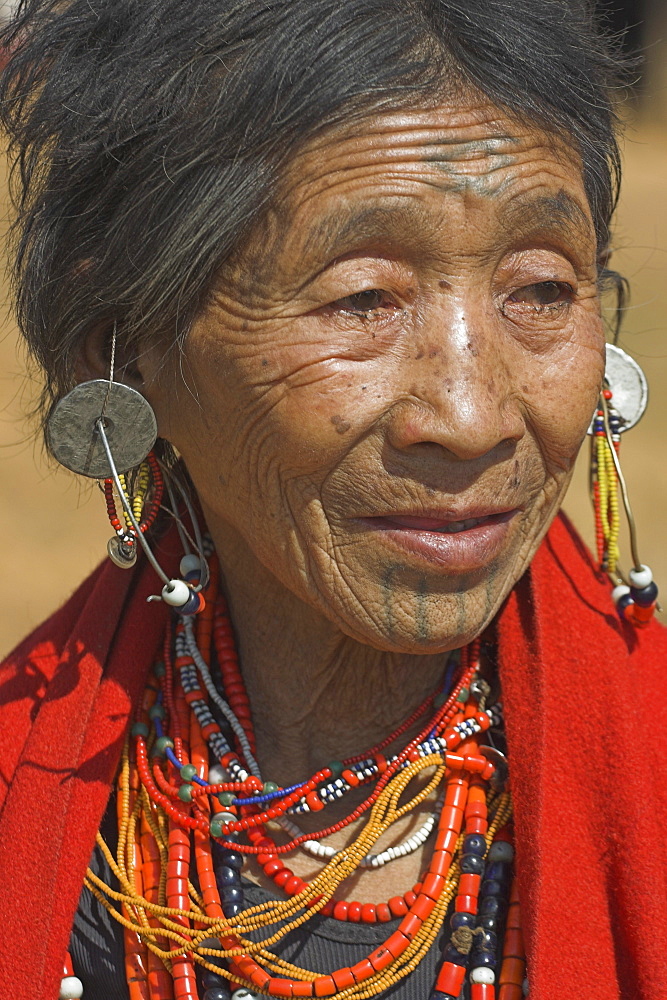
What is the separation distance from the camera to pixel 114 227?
185cm

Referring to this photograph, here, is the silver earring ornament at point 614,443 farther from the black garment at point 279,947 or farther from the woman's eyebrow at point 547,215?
the black garment at point 279,947

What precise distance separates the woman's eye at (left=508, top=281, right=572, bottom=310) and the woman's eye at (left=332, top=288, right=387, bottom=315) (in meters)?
0.23

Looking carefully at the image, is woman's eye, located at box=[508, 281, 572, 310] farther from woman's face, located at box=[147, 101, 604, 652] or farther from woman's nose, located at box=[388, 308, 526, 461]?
woman's nose, located at box=[388, 308, 526, 461]

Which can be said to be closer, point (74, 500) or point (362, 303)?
point (362, 303)

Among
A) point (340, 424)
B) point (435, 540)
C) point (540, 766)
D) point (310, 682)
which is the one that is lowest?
point (540, 766)

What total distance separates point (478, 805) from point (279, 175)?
1165mm

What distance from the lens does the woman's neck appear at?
2125mm

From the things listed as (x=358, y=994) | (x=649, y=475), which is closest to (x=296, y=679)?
(x=358, y=994)

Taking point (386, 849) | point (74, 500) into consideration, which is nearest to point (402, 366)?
point (386, 849)

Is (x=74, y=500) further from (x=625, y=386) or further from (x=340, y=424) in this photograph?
(x=340, y=424)

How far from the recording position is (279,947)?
6.39ft

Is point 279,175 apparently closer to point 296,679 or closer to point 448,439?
point 448,439

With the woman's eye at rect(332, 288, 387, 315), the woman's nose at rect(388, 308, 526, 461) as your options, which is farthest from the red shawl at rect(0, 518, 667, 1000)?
the woman's eye at rect(332, 288, 387, 315)

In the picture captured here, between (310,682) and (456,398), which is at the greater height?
(456,398)
